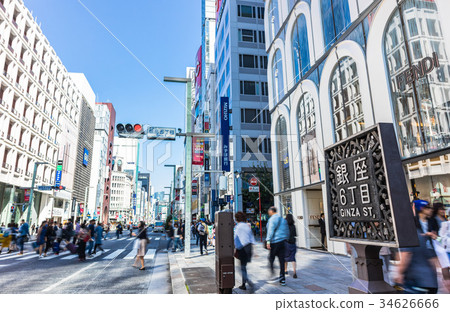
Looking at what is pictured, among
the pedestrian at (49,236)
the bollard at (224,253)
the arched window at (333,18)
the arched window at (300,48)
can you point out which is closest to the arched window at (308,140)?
the arched window at (300,48)

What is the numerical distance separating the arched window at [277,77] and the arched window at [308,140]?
10.7 ft

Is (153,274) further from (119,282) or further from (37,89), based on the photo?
(37,89)

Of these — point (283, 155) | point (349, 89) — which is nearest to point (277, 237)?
point (349, 89)

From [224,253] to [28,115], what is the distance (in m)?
42.0

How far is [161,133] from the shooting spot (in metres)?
12.0

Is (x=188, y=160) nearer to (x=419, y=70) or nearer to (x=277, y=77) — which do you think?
(x=419, y=70)

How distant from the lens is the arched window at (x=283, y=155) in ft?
58.0

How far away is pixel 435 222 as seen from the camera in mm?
5031

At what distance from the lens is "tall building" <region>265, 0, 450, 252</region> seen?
8109 mm

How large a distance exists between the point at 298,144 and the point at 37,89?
39.7 meters

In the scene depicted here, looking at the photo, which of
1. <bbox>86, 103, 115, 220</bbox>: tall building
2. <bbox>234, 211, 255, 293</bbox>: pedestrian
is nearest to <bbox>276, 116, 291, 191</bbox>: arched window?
<bbox>234, 211, 255, 293</bbox>: pedestrian

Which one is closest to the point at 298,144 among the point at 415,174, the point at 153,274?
the point at 415,174

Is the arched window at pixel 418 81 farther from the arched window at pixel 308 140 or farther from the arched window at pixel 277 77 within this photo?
the arched window at pixel 277 77

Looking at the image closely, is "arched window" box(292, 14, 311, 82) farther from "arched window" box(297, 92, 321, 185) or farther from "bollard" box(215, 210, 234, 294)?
"bollard" box(215, 210, 234, 294)
